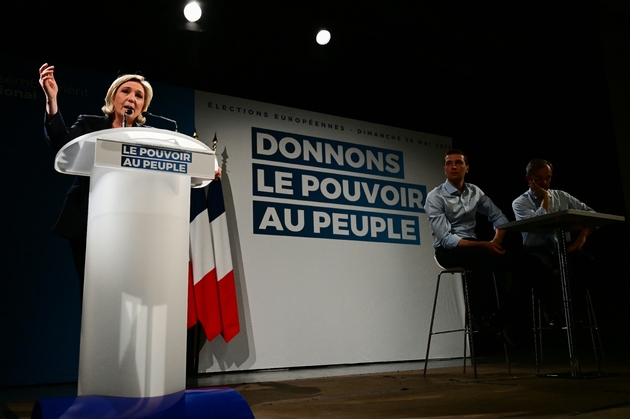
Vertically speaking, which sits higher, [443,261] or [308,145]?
[308,145]

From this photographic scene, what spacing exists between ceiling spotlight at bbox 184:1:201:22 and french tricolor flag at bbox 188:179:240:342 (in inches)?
47.6

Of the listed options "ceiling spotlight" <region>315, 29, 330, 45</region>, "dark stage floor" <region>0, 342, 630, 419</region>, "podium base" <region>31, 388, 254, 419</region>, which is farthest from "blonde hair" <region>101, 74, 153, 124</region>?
"ceiling spotlight" <region>315, 29, 330, 45</region>

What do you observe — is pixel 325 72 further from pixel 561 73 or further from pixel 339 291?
pixel 561 73

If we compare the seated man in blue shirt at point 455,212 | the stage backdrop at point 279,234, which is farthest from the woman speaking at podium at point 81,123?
the seated man in blue shirt at point 455,212

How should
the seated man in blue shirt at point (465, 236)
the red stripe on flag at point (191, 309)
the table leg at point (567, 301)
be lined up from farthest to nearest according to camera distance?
the red stripe on flag at point (191, 309)
the seated man in blue shirt at point (465, 236)
the table leg at point (567, 301)

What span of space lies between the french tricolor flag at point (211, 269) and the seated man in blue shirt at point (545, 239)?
2.02 m

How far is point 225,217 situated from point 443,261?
1.62m

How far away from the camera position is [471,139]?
5.57 meters

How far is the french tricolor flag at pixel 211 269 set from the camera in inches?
146

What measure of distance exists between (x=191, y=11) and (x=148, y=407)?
11.1 feet

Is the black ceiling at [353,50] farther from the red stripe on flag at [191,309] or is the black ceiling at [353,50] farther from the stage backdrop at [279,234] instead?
the red stripe on flag at [191,309]

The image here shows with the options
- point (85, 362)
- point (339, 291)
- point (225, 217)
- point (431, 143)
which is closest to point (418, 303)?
point (339, 291)

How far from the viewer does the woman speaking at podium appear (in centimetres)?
172

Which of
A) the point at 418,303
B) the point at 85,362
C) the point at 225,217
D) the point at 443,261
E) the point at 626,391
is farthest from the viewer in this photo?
the point at 418,303
